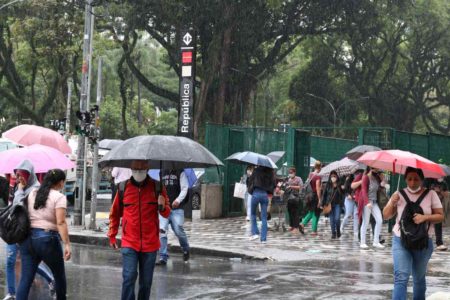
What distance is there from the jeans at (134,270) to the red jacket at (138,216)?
0.23 ft

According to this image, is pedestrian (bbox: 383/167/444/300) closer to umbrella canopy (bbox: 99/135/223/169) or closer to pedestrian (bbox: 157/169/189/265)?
umbrella canopy (bbox: 99/135/223/169)

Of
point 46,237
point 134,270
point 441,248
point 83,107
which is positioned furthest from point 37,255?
point 83,107

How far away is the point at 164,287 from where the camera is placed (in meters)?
10.8

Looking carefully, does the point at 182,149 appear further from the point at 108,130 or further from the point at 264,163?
the point at 108,130

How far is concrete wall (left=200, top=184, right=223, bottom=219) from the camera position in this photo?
23516 mm

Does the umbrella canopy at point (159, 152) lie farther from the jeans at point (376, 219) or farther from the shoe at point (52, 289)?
the jeans at point (376, 219)

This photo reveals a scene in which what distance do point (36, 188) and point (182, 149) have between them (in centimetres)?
152

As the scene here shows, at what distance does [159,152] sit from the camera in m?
8.33

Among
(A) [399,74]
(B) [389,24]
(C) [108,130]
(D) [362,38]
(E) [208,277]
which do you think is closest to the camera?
(E) [208,277]

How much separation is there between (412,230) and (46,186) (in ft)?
11.9

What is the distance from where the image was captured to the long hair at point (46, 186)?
830 centimetres

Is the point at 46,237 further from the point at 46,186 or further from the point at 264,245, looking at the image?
the point at 264,245

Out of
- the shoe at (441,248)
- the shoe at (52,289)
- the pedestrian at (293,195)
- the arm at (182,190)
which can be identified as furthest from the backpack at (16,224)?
the pedestrian at (293,195)

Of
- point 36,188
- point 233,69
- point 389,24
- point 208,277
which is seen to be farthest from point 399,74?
point 36,188
